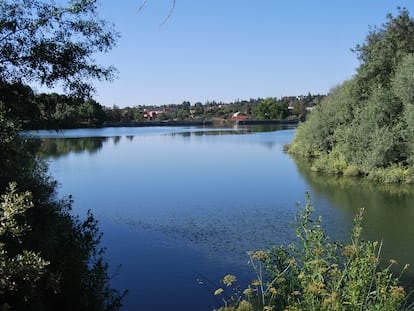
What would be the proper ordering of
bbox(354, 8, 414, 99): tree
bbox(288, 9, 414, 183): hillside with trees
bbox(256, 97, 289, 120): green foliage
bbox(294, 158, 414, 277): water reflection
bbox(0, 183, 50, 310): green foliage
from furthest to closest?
bbox(256, 97, 289, 120): green foliage, bbox(354, 8, 414, 99): tree, bbox(288, 9, 414, 183): hillside with trees, bbox(294, 158, 414, 277): water reflection, bbox(0, 183, 50, 310): green foliage

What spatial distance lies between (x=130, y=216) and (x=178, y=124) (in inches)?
4862

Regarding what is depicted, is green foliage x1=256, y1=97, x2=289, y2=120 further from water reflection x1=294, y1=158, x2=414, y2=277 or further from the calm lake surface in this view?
water reflection x1=294, y1=158, x2=414, y2=277

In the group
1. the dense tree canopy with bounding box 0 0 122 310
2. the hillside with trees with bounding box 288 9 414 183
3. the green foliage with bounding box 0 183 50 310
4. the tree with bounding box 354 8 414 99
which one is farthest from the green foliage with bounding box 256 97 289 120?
the green foliage with bounding box 0 183 50 310

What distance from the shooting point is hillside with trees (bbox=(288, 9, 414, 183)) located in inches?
923

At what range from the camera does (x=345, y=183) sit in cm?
2389

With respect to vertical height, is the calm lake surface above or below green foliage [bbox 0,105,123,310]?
below

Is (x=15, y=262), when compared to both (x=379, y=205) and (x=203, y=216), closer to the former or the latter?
(x=203, y=216)

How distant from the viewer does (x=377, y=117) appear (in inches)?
979

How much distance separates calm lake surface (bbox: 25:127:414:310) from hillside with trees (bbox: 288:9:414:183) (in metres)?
1.62

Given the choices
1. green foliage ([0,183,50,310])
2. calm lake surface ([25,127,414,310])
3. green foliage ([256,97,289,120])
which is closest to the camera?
green foliage ([0,183,50,310])

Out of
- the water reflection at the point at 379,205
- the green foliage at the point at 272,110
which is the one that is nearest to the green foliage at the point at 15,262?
the water reflection at the point at 379,205

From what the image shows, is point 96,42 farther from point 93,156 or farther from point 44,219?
point 93,156

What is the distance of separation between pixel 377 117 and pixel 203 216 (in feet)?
45.1

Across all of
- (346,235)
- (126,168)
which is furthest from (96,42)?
(126,168)
